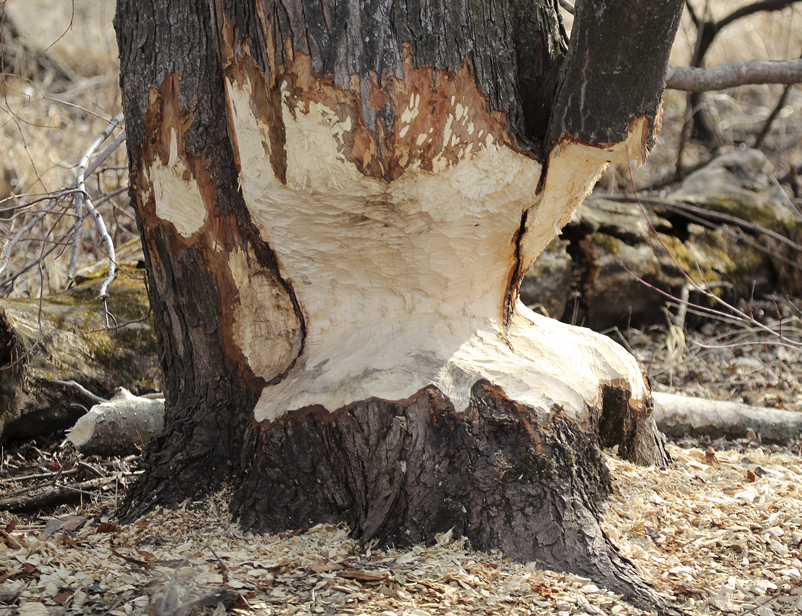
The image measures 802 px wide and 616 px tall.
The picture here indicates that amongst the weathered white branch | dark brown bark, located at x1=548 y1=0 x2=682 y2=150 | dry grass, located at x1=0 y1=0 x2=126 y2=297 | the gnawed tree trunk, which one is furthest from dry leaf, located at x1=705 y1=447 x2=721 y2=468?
dry grass, located at x1=0 y1=0 x2=126 y2=297

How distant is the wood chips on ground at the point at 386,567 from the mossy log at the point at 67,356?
0.89m

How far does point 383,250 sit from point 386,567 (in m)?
0.93

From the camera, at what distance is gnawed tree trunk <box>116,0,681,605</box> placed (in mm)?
1785

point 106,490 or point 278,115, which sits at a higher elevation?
point 278,115

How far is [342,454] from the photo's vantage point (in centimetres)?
197

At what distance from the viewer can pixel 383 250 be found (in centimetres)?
205

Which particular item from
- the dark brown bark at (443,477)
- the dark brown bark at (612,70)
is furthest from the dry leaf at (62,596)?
the dark brown bark at (612,70)

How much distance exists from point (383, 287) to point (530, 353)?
1.75 ft

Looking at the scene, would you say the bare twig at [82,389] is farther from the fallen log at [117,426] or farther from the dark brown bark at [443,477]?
the dark brown bark at [443,477]

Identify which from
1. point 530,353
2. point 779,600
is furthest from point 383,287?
point 779,600

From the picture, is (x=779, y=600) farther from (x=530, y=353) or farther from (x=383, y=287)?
(x=383, y=287)

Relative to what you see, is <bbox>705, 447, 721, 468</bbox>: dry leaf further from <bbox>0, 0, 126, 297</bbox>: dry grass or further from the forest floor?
<bbox>0, 0, 126, 297</bbox>: dry grass

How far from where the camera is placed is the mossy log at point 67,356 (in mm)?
2834

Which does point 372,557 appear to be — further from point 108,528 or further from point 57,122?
point 57,122
